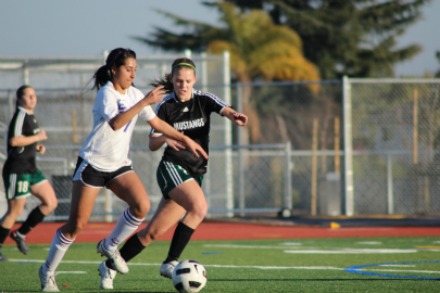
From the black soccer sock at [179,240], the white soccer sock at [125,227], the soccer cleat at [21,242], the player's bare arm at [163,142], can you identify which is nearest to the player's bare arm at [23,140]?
the soccer cleat at [21,242]

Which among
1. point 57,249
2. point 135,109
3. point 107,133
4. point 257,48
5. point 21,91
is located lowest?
point 57,249

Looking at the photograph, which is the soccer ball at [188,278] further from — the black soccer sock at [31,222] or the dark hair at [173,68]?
the black soccer sock at [31,222]

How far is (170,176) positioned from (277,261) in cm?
329

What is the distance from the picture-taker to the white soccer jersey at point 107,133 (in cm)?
802

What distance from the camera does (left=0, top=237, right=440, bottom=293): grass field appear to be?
27.4 ft

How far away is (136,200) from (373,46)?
41.0 metres

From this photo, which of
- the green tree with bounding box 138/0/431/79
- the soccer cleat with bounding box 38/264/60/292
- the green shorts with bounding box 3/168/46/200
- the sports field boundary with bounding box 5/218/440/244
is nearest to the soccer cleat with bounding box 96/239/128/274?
the soccer cleat with bounding box 38/264/60/292

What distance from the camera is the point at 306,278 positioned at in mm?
9016

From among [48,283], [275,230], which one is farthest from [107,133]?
[275,230]

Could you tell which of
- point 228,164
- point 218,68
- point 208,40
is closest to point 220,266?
point 228,164

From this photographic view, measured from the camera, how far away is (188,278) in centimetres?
765

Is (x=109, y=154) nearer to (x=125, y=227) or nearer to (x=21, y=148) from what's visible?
(x=125, y=227)

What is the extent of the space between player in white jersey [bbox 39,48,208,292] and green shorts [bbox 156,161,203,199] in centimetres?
24

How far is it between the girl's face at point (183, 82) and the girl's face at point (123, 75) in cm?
53
